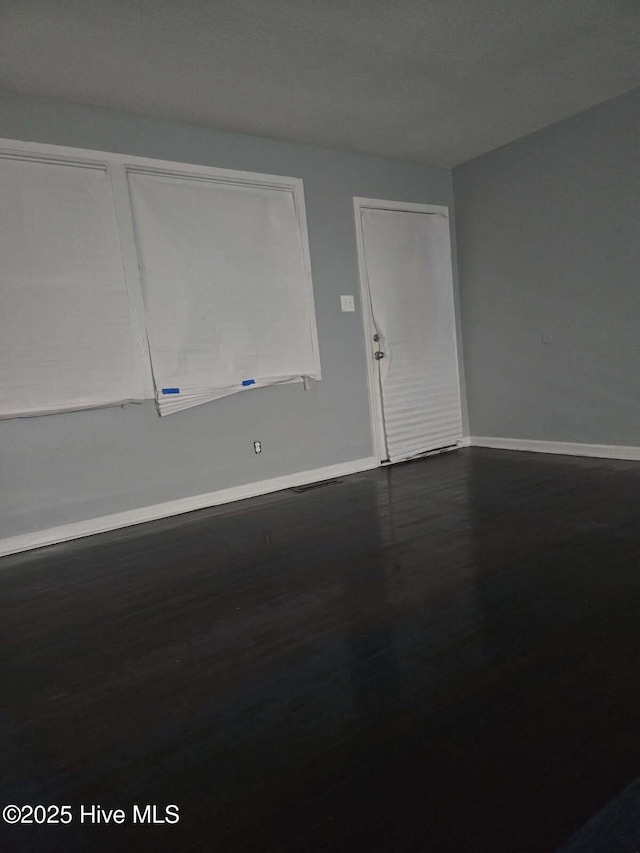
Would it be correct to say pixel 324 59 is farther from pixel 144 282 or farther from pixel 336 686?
pixel 336 686

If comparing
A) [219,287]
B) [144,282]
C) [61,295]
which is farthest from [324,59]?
[61,295]

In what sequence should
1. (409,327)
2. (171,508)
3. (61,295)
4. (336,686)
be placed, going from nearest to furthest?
(336,686) → (61,295) → (171,508) → (409,327)

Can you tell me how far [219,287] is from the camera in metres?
3.81

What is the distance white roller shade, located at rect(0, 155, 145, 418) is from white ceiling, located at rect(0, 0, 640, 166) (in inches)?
20.3

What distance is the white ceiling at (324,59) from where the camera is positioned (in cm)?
258

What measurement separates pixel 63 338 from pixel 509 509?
107 inches

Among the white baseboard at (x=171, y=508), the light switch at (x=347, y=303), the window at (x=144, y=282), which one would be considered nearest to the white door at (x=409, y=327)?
the light switch at (x=347, y=303)

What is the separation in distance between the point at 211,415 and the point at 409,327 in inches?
78.4

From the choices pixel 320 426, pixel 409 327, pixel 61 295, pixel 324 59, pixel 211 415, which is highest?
pixel 324 59

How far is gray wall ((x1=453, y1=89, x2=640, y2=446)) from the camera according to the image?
3.95m

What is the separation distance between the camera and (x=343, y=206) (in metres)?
4.43

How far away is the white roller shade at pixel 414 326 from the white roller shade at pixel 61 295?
209 centimetres

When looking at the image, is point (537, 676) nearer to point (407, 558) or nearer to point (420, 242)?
point (407, 558)

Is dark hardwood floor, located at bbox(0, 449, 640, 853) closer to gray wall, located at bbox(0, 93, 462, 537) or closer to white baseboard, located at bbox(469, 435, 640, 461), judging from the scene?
gray wall, located at bbox(0, 93, 462, 537)
